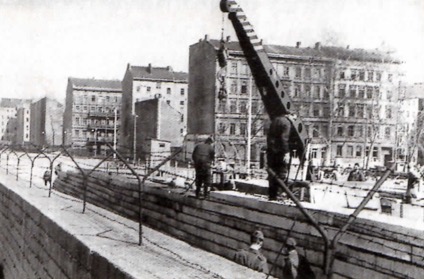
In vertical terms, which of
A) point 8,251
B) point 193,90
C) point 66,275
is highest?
point 193,90

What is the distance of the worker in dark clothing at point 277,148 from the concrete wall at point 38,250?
4.26m

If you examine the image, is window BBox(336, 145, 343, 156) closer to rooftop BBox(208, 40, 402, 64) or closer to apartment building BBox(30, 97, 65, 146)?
rooftop BBox(208, 40, 402, 64)

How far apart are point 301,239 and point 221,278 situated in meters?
2.14

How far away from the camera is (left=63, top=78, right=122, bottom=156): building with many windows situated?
6569cm

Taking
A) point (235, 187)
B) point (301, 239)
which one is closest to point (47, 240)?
point (301, 239)

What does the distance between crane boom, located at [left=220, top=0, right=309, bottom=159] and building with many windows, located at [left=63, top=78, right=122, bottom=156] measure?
175 feet

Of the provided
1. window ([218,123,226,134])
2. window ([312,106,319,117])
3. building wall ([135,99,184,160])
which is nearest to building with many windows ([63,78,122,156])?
building wall ([135,99,184,160])

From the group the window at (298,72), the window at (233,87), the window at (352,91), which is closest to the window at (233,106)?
the window at (233,87)

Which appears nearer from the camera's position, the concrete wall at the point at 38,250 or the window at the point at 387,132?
the concrete wall at the point at 38,250

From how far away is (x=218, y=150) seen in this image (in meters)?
43.3

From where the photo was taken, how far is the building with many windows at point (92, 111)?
2586 inches

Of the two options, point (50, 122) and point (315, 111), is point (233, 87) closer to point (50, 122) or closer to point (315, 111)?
point (315, 111)

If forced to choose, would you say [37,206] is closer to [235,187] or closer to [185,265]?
[185,265]

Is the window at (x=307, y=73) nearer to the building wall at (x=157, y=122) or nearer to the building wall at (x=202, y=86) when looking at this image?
the building wall at (x=202, y=86)
